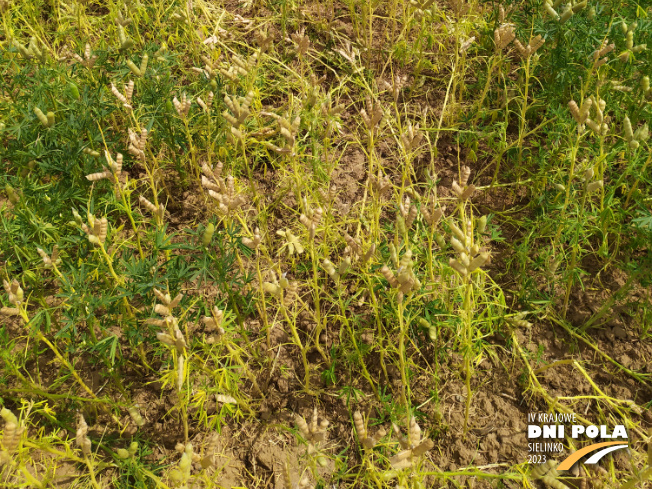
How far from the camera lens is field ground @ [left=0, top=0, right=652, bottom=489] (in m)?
1.94

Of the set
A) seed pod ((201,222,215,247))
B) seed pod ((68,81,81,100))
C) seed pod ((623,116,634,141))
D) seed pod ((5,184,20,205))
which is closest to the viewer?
seed pod ((201,222,215,247))

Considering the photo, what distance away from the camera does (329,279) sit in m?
2.50

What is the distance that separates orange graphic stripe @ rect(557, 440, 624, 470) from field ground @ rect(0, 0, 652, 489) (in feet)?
0.14

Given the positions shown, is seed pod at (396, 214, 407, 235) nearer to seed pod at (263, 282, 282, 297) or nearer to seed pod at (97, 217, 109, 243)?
seed pod at (263, 282, 282, 297)

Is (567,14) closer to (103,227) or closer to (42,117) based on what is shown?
(103,227)

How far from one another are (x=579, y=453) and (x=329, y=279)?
119 cm

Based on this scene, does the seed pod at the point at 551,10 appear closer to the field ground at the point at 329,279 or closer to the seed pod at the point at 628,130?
the field ground at the point at 329,279

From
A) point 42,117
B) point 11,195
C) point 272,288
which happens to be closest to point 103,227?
point 272,288

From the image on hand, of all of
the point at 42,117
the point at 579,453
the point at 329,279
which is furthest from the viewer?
the point at 329,279

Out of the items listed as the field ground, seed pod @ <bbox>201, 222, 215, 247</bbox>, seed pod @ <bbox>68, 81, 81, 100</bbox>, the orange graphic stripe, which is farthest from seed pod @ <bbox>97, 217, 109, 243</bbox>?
the orange graphic stripe

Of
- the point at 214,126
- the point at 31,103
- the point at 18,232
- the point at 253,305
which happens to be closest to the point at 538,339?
the point at 253,305

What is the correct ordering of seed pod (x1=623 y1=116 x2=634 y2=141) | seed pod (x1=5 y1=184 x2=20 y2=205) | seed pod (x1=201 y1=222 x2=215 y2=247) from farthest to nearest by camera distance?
1. seed pod (x1=5 y1=184 x2=20 y2=205)
2. seed pod (x1=623 y1=116 x2=634 y2=141)
3. seed pod (x1=201 y1=222 x2=215 y2=247)

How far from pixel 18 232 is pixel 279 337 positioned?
116 cm

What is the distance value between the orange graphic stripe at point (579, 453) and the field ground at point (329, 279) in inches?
1.6
